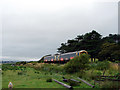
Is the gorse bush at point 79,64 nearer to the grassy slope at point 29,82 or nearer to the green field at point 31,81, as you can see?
the green field at point 31,81

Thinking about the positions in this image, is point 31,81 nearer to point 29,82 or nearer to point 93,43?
point 29,82

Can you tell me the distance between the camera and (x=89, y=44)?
139 feet

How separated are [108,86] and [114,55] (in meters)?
28.1

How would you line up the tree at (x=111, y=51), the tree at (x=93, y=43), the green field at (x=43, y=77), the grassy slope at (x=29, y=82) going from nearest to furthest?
the grassy slope at (x=29, y=82), the green field at (x=43, y=77), the tree at (x=111, y=51), the tree at (x=93, y=43)

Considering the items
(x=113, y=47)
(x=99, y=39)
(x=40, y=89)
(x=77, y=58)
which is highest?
(x=99, y=39)

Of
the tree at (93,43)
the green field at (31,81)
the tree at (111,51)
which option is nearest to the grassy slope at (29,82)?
the green field at (31,81)

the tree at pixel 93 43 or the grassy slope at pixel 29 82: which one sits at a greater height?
the tree at pixel 93 43

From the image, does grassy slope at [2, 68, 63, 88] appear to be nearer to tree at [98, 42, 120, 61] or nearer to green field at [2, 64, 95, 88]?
green field at [2, 64, 95, 88]

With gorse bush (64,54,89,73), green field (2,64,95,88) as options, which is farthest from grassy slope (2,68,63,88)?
gorse bush (64,54,89,73)

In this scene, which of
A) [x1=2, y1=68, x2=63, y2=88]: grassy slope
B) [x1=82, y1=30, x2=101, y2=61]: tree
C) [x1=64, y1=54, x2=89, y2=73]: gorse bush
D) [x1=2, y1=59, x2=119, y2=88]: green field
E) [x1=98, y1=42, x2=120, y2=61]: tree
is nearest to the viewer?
[x1=2, y1=68, x2=63, y2=88]: grassy slope

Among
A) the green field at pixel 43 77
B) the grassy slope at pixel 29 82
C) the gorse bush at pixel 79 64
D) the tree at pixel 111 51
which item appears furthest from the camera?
the tree at pixel 111 51

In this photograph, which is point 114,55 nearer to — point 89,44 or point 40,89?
point 89,44

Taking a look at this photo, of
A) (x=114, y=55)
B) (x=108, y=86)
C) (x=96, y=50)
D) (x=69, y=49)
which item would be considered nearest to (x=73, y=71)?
(x=108, y=86)

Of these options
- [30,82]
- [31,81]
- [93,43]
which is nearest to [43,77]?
[31,81]
